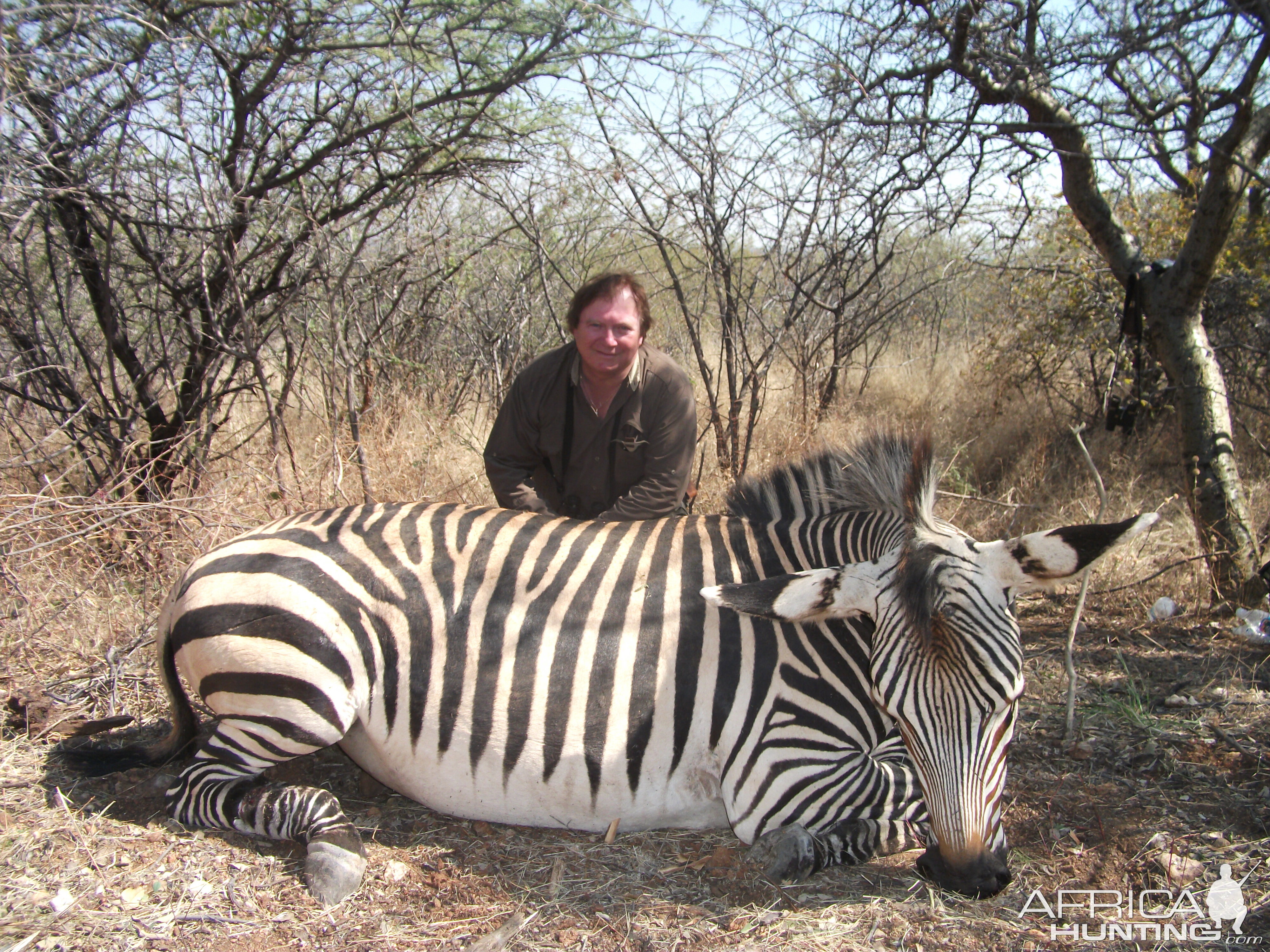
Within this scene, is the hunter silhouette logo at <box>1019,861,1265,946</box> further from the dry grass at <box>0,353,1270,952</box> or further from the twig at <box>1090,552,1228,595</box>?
the twig at <box>1090,552,1228,595</box>

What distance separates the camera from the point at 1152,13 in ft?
11.8

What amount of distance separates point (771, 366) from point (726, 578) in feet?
24.3

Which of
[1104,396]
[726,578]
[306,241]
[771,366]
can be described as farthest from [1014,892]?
[771,366]

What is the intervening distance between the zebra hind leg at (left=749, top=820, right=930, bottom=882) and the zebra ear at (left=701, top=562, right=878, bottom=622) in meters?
0.67

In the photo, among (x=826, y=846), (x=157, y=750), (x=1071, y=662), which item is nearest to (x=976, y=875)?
(x=826, y=846)

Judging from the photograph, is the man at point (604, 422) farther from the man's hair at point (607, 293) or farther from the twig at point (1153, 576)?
the twig at point (1153, 576)

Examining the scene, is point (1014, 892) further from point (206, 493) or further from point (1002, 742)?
point (206, 493)

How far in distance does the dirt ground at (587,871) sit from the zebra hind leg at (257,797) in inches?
2.8

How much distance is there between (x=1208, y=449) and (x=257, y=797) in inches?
176

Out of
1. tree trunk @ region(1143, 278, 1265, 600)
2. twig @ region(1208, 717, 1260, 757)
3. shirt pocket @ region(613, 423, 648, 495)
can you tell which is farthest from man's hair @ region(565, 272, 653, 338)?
twig @ region(1208, 717, 1260, 757)

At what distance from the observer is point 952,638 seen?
219 centimetres

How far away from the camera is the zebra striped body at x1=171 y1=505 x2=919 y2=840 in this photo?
261cm

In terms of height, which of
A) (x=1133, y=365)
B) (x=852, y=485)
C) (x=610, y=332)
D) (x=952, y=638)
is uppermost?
(x=1133, y=365)

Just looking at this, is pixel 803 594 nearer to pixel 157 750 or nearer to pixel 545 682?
pixel 545 682
